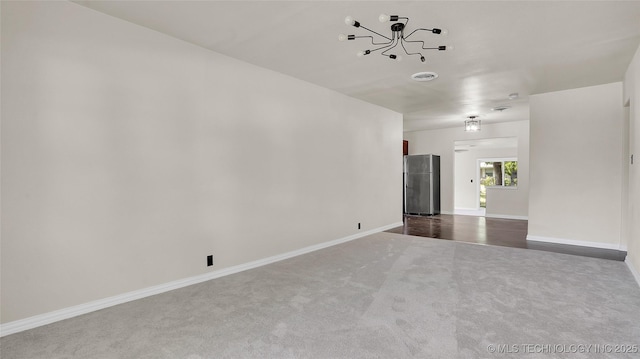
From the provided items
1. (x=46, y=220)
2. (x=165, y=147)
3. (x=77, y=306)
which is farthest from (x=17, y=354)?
(x=165, y=147)

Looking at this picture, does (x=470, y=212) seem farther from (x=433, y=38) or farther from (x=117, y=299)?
(x=117, y=299)

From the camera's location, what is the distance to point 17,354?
197 centimetres

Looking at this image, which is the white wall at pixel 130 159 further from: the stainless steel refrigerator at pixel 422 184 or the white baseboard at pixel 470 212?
the white baseboard at pixel 470 212

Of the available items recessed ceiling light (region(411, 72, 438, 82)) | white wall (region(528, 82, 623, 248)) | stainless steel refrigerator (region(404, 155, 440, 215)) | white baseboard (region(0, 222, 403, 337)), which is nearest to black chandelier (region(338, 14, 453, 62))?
recessed ceiling light (region(411, 72, 438, 82))

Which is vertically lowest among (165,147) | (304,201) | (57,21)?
(304,201)

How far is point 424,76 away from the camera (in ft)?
14.0

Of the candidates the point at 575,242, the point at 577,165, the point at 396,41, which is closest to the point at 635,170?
the point at 577,165

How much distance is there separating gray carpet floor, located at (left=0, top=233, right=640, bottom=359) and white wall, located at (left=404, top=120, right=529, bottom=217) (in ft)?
15.1

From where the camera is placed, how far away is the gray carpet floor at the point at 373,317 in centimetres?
199

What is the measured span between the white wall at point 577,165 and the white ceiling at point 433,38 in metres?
0.35

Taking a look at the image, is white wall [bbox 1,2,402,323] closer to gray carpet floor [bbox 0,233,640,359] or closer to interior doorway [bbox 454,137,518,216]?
gray carpet floor [bbox 0,233,640,359]

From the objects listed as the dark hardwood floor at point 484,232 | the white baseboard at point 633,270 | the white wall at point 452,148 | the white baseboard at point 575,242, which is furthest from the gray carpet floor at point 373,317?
the white wall at point 452,148

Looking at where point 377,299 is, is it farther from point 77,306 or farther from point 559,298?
point 77,306

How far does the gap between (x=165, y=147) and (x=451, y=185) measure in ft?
26.4
